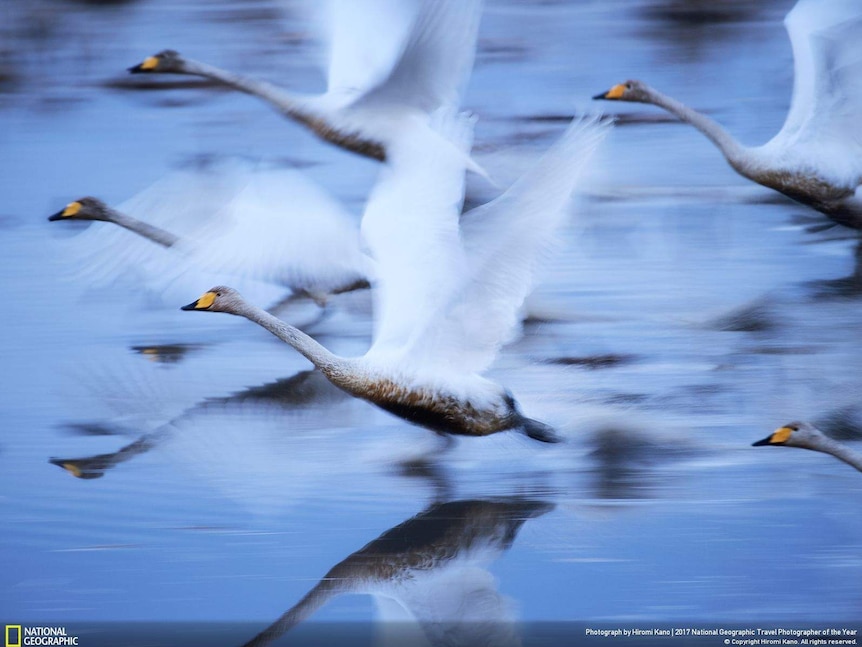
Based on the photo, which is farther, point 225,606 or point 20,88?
point 20,88

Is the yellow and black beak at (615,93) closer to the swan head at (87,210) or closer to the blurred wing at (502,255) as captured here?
the blurred wing at (502,255)

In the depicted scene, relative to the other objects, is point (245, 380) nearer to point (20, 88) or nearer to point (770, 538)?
point (20, 88)

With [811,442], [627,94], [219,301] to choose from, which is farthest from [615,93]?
[219,301]

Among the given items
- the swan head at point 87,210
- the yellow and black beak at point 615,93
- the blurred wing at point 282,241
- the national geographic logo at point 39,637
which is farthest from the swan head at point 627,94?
the national geographic logo at point 39,637

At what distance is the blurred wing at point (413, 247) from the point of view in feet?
10.5

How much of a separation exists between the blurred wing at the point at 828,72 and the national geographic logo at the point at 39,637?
2246 mm

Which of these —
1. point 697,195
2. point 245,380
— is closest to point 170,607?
point 245,380

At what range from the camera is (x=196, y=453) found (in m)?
3.41

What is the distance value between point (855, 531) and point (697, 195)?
941 millimetres

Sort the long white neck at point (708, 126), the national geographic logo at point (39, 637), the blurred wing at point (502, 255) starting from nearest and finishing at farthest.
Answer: the blurred wing at point (502, 255) → the national geographic logo at point (39, 637) → the long white neck at point (708, 126)

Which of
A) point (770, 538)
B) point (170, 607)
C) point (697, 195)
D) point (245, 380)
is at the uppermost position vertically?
point (697, 195)

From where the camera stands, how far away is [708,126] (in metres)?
3.48

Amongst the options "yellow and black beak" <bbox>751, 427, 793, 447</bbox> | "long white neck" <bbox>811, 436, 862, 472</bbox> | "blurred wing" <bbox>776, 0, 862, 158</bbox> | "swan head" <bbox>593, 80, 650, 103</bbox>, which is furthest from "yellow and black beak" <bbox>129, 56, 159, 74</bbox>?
"long white neck" <bbox>811, 436, 862, 472</bbox>

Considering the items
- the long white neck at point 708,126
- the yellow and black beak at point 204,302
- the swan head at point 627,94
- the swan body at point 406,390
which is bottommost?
the swan body at point 406,390
